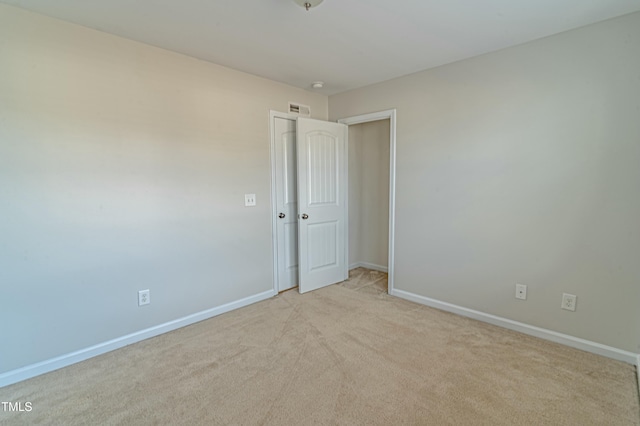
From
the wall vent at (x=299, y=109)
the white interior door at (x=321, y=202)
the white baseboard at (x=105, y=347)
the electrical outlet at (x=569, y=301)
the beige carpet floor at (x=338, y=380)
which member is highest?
the wall vent at (x=299, y=109)

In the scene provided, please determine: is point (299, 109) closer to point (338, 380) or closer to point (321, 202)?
point (321, 202)

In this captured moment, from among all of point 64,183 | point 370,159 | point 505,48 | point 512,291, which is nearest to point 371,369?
point 512,291

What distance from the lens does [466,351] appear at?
2297 millimetres

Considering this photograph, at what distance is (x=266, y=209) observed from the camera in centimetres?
335

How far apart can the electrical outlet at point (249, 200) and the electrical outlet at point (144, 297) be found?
1198mm

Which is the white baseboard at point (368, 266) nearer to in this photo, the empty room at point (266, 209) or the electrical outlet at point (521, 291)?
the empty room at point (266, 209)

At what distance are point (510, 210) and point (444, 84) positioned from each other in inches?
52.5

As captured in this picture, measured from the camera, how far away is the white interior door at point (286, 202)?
136 inches

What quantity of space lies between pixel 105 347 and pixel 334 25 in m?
2.96

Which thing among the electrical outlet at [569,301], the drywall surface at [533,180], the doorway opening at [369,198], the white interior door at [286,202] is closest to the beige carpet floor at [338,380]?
the electrical outlet at [569,301]

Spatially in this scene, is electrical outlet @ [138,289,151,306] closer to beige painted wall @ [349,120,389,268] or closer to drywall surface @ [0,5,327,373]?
drywall surface @ [0,5,327,373]

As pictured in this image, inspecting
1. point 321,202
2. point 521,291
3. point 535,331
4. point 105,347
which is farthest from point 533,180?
point 105,347

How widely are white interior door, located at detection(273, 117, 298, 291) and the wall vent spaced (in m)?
0.12

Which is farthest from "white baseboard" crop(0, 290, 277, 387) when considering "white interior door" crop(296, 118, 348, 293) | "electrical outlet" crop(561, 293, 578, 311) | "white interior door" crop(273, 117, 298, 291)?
"electrical outlet" crop(561, 293, 578, 311)
